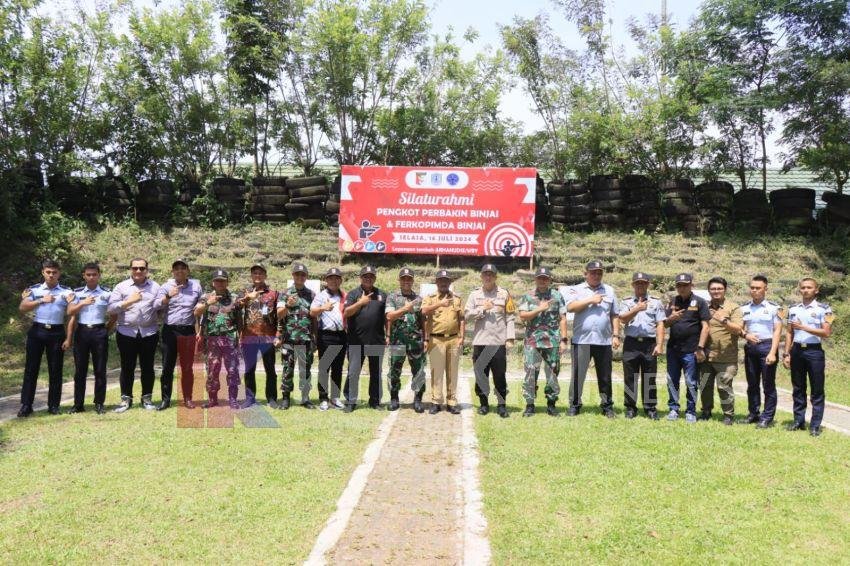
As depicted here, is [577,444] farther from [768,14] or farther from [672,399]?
[768,14]

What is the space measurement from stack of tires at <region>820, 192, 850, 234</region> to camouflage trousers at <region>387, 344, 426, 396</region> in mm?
11550

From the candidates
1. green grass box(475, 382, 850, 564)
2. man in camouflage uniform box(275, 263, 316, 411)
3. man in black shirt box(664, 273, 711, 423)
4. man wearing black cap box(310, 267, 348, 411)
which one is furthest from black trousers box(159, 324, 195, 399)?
man in black shirt box(664, 273, 711, 423)

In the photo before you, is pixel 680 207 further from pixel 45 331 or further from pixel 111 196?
pixel 111 196

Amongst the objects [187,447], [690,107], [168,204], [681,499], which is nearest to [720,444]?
[681,499]

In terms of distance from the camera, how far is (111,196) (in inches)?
590

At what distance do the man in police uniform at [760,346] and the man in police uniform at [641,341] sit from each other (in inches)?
33.1

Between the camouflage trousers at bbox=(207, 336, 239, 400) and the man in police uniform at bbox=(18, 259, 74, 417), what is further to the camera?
the camouflage trousers at bbox=(207, 336, 239, 400)

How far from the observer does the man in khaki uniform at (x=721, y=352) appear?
6215 millimetres

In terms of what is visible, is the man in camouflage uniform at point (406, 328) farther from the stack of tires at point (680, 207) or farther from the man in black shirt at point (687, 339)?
the stack of tires at point (680, 207)

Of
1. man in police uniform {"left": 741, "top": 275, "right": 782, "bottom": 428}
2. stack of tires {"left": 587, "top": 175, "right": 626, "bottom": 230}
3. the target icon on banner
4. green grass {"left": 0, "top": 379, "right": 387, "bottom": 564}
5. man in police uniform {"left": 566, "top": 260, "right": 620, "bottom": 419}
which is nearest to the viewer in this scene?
green grass {"left": 0, "top": 379, "right": 387, "bottom": 564}

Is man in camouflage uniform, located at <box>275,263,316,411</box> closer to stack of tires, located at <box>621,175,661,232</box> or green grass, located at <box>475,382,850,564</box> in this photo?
green grass, located at <box>475,382,850,564</box>

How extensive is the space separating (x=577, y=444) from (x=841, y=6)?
12.5m

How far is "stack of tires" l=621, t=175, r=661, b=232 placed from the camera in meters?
14.6

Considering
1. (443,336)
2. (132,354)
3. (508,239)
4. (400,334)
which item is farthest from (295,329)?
(508,239)
